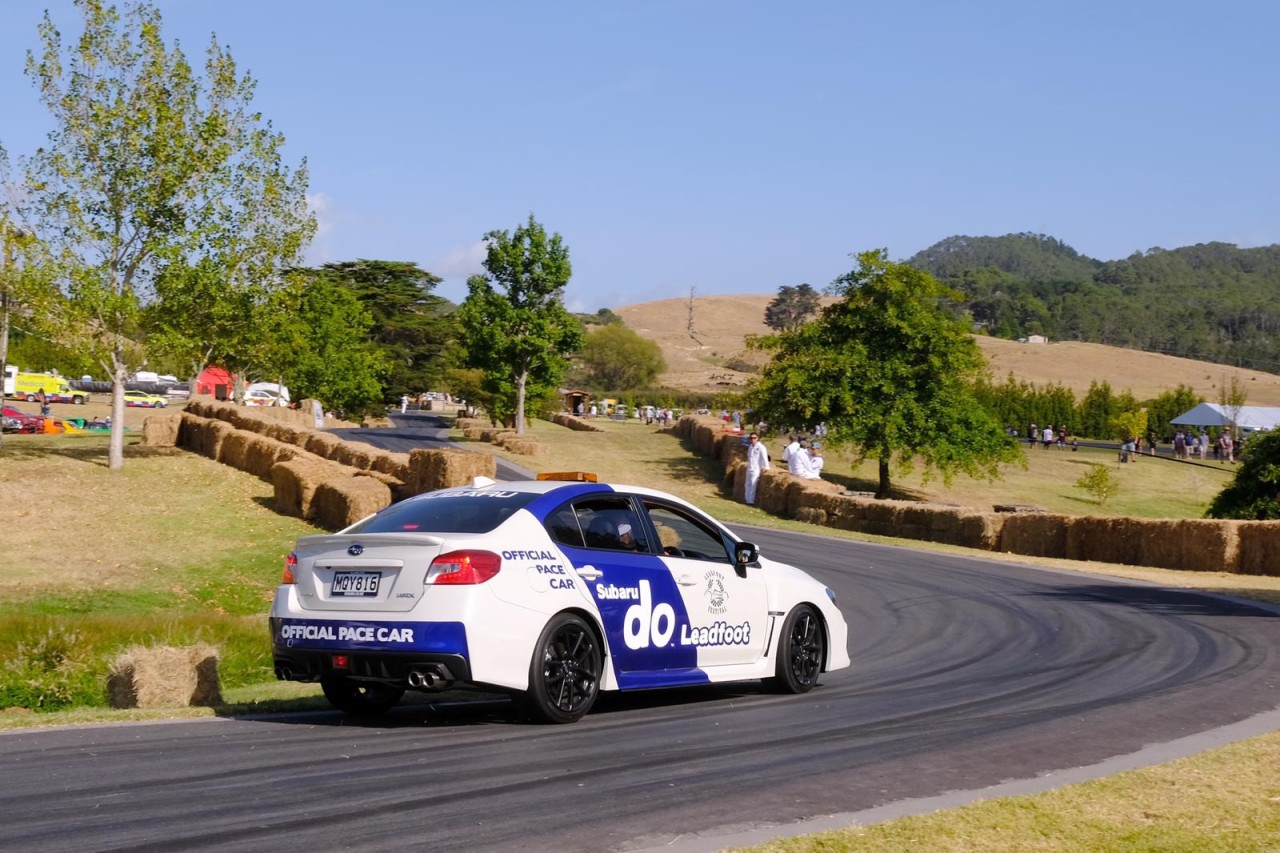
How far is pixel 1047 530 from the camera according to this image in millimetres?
27906

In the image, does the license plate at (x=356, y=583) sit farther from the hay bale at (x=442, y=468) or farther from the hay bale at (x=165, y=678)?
the hay bale at (x=442, y=468)

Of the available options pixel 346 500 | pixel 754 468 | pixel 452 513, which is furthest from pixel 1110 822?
pixel 754 468

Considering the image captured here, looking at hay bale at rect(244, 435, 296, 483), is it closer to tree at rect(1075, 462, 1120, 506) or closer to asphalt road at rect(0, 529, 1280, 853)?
asphalt road at rect(0, 529, 1280, 853)

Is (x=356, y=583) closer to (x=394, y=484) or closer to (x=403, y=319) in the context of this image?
(x=394, y=484)

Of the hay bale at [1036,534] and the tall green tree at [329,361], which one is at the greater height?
the tall green tree at [329,361]

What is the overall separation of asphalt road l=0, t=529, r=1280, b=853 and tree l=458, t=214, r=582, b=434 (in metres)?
41.4

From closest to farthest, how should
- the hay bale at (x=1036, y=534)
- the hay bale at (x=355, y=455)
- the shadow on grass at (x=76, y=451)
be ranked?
the hay bale at (x=1036, y=534)
the hay bale at (x=355, y=455)
the shadow on grass at (x=76, y=451)

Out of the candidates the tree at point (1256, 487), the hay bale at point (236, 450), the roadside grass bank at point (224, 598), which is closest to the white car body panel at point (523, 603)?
the roadside grass bank at point (224, 598)

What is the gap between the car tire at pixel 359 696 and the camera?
898 cm

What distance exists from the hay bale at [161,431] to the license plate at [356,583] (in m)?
32.9

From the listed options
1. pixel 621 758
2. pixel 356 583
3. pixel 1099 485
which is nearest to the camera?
pixel 621 758

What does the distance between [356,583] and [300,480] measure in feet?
60.7

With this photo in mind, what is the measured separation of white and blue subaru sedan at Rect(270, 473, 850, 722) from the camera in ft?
26.7

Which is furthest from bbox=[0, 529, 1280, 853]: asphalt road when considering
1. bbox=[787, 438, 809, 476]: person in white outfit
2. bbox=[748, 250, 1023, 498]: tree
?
bbox=[748, 250, 1023, 498]: tree
